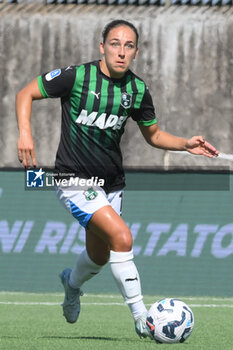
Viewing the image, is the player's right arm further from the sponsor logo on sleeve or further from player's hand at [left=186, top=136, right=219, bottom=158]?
player's hand at [left=186, top=136, right=219, bottom=158]

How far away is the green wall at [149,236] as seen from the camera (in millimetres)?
14344

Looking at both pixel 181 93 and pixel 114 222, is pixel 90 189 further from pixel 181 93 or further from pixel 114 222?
pixel 181 93

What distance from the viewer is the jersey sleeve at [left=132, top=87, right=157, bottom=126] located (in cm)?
748

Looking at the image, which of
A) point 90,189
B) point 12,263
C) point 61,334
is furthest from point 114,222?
point 12,263

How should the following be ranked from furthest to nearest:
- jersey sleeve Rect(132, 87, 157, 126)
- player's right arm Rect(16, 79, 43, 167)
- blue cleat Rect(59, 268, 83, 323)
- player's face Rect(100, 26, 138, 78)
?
blue cleat Rect(59, 268, 83, 323)
jersey sleeve Rect(132, 87, 157, 126)
player's face Rect(100, 26, 138, 78)
player's right arm Rect(16, 79, 43, 167)

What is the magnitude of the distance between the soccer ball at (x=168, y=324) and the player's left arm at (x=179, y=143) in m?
1.19

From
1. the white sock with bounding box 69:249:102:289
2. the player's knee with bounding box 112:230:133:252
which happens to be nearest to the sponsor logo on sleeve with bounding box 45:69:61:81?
the player's knee with bounding box 112:230:133:252

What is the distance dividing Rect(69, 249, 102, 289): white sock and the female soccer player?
0.26 metres

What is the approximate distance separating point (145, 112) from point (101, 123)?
1.63 feet

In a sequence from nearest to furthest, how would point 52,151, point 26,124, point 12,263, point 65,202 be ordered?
1. point 26,124
2. point 65,202
3. point 12,263
4. point 52,151

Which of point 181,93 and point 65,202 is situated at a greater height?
point 65,202

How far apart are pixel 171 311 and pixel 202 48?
925 cm

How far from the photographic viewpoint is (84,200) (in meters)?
7.12

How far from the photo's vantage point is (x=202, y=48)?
1562 cm
